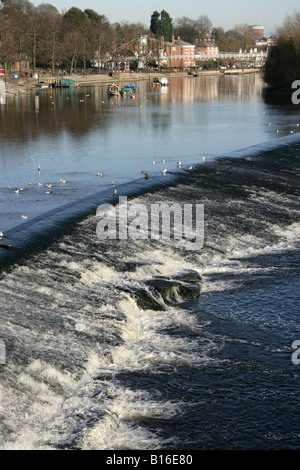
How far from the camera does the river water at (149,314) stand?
32.2ft

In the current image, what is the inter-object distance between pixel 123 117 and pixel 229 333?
37815 millimetres

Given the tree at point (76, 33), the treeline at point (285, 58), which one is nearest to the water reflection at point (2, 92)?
the tree at point (76, 33)

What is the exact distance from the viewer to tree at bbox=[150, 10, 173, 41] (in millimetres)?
173500

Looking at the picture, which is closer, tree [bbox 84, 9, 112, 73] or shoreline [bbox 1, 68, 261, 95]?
shoreline [bbox 1, 68, 261, 95]

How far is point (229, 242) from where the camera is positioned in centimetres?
1830

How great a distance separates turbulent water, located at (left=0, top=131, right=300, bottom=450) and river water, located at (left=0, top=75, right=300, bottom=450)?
0.03m

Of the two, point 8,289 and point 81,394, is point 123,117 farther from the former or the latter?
point 81,394

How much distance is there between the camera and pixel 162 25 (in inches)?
6845

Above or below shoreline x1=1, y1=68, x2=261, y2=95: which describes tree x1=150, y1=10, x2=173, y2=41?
above

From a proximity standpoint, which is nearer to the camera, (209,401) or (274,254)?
(209,401)

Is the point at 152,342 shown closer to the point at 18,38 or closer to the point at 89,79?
the point at 18,38

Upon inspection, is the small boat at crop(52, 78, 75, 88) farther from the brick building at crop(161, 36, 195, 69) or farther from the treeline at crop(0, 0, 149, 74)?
the brick building at crop(161, 36, 195, 69)

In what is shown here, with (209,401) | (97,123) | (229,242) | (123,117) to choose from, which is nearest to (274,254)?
(229,242)

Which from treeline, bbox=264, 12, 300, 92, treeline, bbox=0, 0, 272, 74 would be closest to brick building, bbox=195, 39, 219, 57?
treeline, bbox=0, 0, 272, 74
